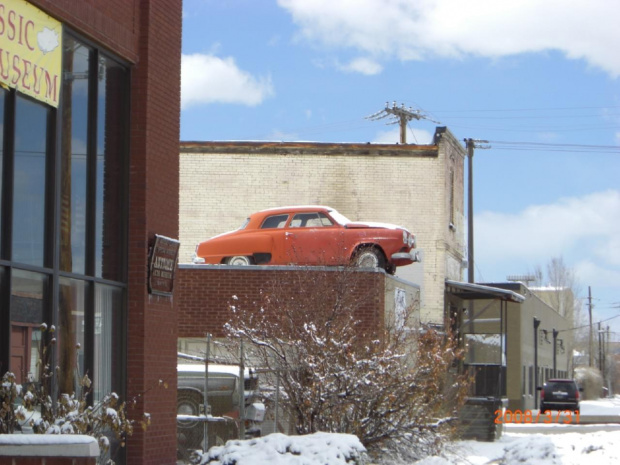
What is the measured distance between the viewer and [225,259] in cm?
2577

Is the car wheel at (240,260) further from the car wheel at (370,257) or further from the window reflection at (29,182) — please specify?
the window reflection at (29,182)

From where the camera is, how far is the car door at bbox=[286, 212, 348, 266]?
24.5 meters

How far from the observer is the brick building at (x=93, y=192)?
10.9 meters

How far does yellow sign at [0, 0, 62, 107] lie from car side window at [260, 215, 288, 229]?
1454 cm

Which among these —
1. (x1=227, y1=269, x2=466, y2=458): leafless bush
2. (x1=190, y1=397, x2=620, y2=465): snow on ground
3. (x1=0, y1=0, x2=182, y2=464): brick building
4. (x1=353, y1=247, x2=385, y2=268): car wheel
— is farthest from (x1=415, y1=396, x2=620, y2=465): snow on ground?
(x1=0, y1=0, x2=182, y2=464): brick building

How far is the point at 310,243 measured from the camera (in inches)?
987

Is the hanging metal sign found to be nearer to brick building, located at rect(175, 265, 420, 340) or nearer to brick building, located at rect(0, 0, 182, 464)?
brick building, located at rect(0, 0, 182, 464)

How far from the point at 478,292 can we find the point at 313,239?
955 centimetres

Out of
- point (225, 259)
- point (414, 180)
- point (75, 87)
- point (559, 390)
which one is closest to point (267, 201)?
point (414, 180)

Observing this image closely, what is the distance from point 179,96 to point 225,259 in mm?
11616

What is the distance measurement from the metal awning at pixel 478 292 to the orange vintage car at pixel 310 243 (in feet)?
21.3

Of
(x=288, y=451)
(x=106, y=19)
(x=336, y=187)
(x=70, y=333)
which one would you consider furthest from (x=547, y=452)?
(x=336, y=187)

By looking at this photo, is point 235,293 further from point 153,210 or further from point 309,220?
point 153,210
